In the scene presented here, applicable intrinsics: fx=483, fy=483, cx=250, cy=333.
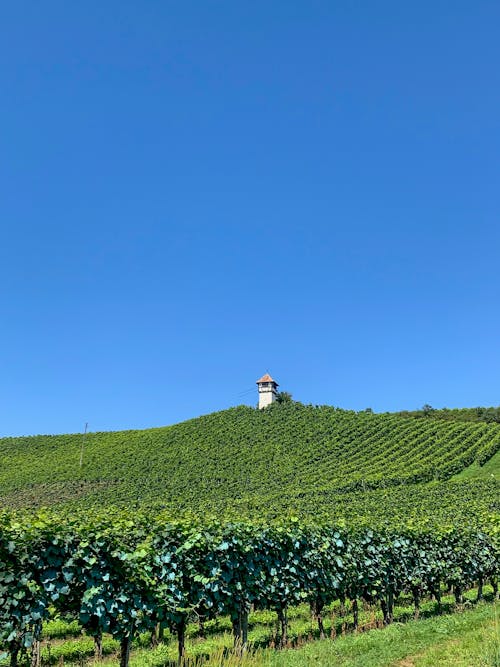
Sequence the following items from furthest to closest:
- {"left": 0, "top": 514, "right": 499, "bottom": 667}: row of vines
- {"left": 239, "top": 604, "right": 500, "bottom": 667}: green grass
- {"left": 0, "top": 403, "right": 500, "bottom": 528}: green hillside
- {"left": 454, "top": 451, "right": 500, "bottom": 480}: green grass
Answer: {"left": 454, "top": 451, "right": 500, "bottom": 480}: green grass → {"left": 0, "top": 403, "right": 500, "bottom": 528}: green hillside → {"left": 239, "top": 604, "right": 500, "bottom": 667}: green grass → {"left": 0, "top": 514, "right": 499, "bottom": 667}: row of vines

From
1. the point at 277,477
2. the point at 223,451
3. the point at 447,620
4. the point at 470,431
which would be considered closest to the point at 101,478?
the point at 223,451

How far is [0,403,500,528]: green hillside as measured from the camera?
144 ft

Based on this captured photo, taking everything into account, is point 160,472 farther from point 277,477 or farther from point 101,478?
point 277,477

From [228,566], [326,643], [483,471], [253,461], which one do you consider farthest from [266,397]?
[228,566]

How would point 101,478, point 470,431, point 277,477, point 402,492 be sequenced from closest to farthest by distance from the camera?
1. point 402,492
2. point 277,477
3. point 101,478
4. point 470,431

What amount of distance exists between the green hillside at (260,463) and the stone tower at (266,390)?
490 centimetres

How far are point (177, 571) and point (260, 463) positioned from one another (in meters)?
53.9

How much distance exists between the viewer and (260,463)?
6134 centimetres

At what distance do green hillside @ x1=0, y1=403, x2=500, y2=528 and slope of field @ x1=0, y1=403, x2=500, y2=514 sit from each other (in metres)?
0.15

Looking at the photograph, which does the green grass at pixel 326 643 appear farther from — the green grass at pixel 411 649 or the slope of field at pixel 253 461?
the slope of field at pixel 253 461

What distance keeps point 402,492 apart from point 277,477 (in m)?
15.8

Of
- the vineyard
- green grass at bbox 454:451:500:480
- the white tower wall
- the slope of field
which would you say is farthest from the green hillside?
the white tower wall

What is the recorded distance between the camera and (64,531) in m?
7.54

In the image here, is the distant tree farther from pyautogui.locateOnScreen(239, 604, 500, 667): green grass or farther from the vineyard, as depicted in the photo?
pyautogui.locateOnScreen(239, 604, 500, 667): green grass
